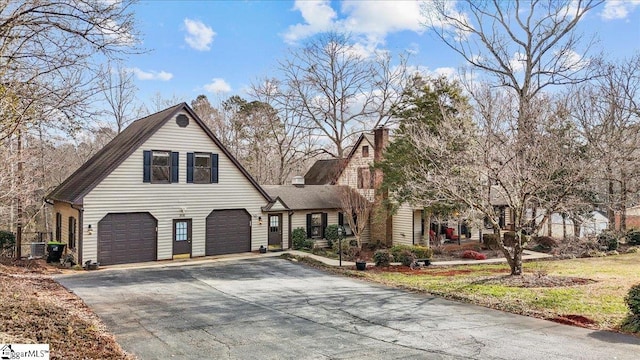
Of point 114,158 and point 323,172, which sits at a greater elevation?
point 323,172

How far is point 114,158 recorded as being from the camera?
A: 18.4 metres

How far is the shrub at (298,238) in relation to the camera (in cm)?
2264

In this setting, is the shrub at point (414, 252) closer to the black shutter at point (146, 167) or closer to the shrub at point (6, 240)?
the black shutter at point (146, 167)

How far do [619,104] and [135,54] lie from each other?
102ft

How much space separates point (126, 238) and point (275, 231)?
7549 mm

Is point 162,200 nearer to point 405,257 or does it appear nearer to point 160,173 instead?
point 160,173

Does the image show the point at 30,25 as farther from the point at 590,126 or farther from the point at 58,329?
the point at 590,126

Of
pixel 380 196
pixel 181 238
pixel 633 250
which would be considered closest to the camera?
pixel 181 238

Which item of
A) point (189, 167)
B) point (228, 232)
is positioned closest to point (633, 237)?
point (228, 232)

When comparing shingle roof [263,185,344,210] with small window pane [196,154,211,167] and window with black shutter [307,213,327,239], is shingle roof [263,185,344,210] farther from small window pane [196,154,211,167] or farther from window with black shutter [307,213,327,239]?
small window pane [196,154,211,167]

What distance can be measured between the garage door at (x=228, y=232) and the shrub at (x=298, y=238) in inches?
106

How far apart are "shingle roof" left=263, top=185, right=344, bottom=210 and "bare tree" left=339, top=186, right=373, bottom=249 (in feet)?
3.05

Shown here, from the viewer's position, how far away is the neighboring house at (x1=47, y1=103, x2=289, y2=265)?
17.1m

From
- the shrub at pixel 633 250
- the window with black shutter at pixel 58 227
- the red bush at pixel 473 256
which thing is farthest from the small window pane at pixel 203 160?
the shrub at pixel 633 250
